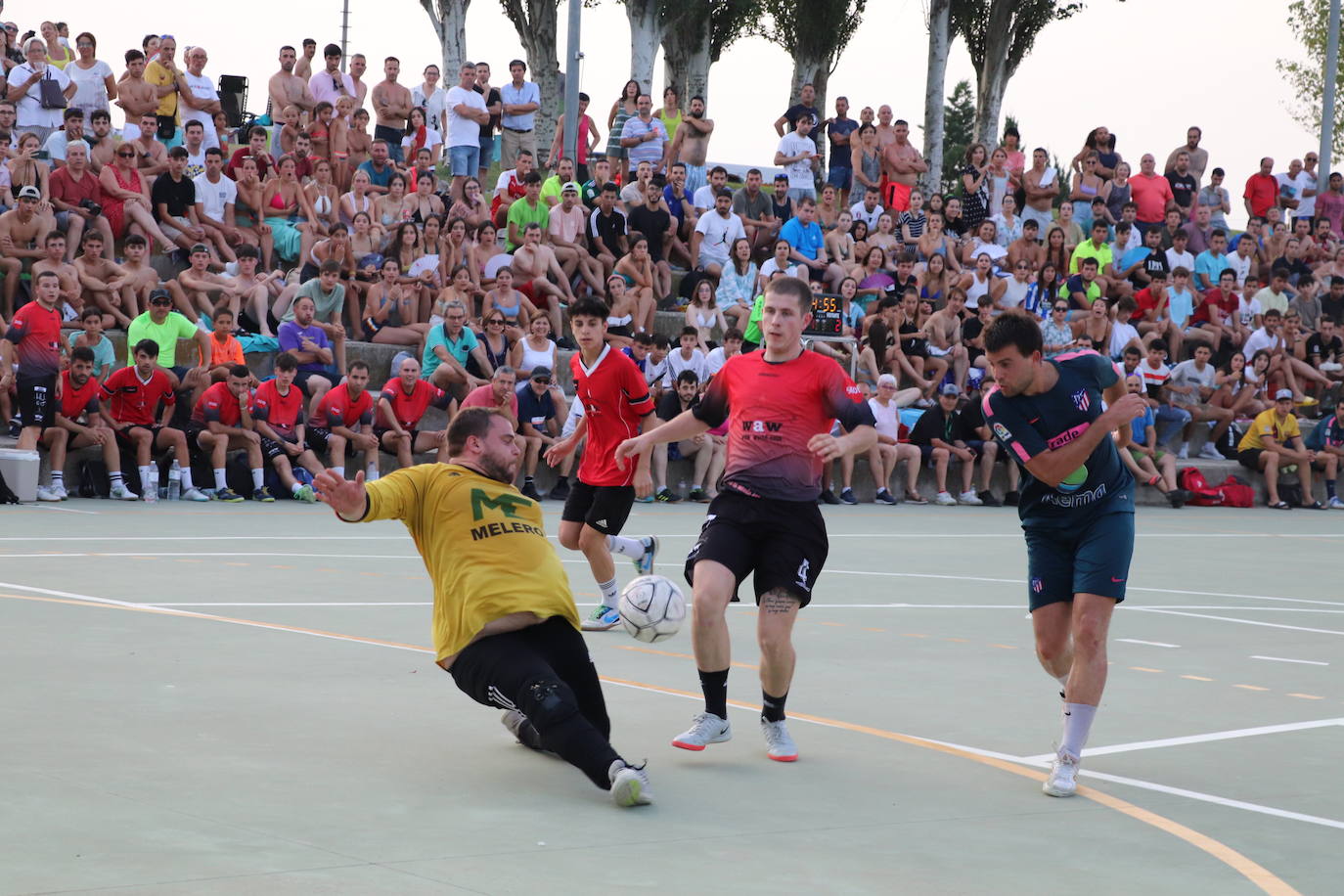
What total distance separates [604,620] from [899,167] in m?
18.1

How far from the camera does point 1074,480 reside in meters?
6.38

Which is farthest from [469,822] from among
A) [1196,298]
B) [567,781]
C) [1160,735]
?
[1196,298]

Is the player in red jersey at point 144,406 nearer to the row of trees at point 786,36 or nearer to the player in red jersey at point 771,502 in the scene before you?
the player in red jersey at point 771,502

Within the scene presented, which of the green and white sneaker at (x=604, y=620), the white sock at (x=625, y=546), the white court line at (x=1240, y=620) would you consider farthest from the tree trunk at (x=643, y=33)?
the green and white sneaker at (x=604, y=620)

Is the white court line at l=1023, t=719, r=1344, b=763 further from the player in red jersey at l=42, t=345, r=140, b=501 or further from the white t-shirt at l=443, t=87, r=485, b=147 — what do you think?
the white t-shirt at l=443, t=87, r=485, b=147

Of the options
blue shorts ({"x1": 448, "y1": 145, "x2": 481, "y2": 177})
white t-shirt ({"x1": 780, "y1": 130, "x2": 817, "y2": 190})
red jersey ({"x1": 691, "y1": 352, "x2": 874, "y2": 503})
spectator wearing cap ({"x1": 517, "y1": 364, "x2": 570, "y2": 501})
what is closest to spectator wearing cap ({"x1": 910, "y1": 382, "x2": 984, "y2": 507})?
white t-shirt ({"x1": 780, "y1": 130, "x2": 817, "y2": 190})

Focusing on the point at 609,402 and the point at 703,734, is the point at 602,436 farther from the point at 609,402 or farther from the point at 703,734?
the point at 703,734

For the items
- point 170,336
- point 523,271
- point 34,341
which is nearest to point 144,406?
point 170,336

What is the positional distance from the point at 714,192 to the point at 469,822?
19151mm

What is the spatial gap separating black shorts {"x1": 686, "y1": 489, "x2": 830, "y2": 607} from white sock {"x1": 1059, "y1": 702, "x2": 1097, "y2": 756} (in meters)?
1.15

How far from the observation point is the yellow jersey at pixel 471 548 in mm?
6039

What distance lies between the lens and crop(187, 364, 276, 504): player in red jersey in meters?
17.2

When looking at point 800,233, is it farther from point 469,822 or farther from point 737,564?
point 469,822

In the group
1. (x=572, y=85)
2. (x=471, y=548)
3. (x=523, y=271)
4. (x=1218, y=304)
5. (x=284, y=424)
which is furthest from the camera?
(x=1218, y=304)
